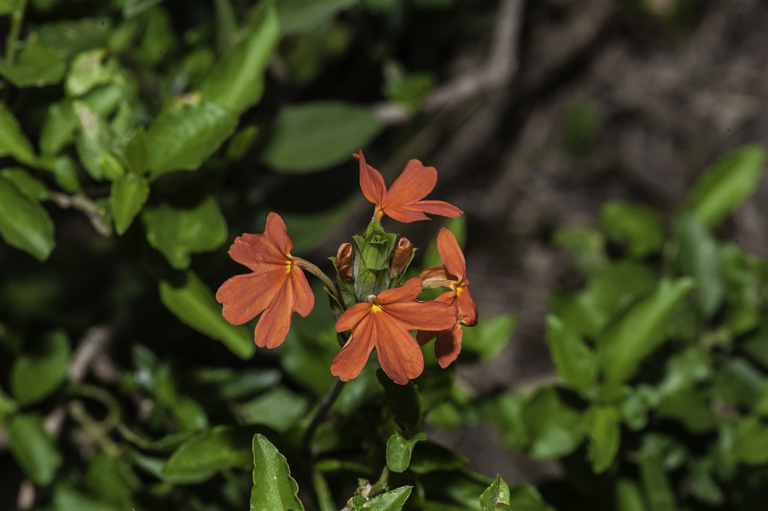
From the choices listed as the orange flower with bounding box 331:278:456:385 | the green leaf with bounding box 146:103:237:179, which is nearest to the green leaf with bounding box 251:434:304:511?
the orange flower with bounding box 331:278:456:385

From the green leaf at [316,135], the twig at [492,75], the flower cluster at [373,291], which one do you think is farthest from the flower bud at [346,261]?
the twig at [492,75]

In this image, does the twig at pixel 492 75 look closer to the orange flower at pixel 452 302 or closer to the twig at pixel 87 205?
the twig at pixel 87 205

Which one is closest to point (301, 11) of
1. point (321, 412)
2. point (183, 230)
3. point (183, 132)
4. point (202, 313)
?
point (183, 132)

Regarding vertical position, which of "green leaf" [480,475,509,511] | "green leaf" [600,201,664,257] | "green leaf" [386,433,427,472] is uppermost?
"green leaf" [480,475,509,511]

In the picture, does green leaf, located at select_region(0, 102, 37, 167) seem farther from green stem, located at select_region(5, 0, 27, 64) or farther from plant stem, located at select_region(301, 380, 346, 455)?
plant stem, located at select_region(301, 380, 346, 455)

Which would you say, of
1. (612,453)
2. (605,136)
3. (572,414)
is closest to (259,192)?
(572,414)

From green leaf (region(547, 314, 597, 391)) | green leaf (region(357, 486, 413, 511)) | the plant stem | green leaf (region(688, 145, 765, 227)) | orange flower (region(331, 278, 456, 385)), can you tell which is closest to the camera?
orange flower (region(331, 278, 456, 385))
